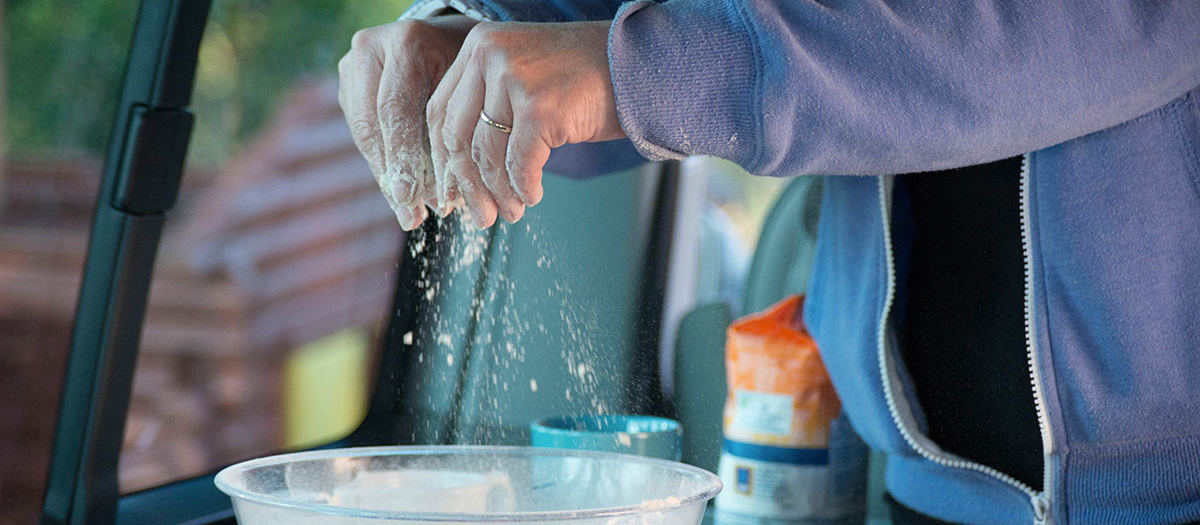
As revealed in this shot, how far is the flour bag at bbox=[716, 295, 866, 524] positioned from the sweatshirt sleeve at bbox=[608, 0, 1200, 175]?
410mm

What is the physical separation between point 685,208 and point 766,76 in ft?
3.45

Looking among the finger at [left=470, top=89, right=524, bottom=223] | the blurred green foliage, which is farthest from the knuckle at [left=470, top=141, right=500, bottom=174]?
the blurred green foliage

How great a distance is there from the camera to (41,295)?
10.1 ft

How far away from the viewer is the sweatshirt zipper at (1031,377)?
86 centimetres

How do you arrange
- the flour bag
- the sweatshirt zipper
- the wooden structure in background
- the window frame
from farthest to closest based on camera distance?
the wooden structure in background → the flour bag → the window frame → the sweatshirt zipper

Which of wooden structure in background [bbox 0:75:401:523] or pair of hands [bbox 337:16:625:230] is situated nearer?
pair of hands [bbox 337:16:625:230]

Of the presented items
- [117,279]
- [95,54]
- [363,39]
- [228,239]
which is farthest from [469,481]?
[228,239]

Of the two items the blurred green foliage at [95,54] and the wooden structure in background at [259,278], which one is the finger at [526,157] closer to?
the blurred green foliage at [95,54]

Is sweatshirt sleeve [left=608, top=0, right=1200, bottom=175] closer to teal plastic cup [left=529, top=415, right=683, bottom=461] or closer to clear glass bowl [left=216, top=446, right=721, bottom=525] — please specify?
clear glass bowl [left=216, top=446, right=721, bottom=525]

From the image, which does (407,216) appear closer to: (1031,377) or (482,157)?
(482,157)

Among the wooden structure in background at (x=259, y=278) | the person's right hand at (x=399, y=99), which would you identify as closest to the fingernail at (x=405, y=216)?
the person's right hand at (x=399, y=99)

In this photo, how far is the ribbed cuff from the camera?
666 millimetres

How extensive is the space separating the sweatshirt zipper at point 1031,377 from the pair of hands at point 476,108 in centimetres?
36

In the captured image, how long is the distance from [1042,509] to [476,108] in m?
0.57
